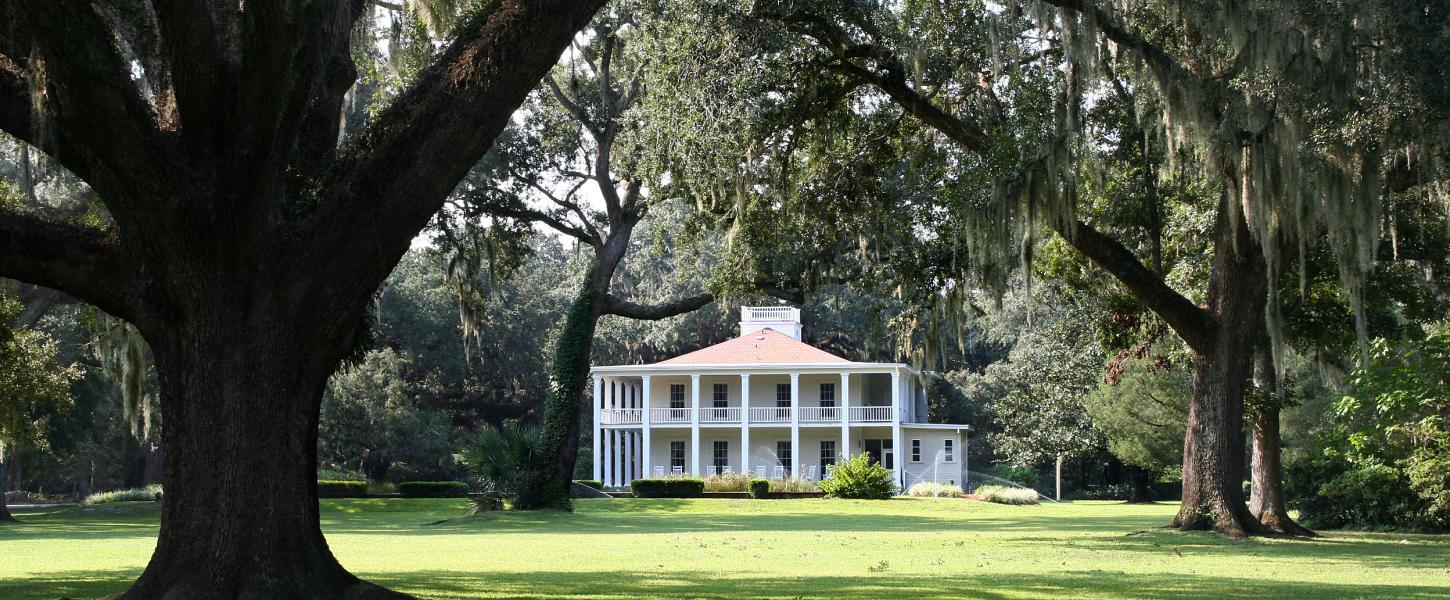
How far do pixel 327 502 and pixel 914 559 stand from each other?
2353 centimetres

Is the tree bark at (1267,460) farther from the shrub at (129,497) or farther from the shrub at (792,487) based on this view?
the shrub at (129,497)

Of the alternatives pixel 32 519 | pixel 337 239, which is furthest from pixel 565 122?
pixel 337 239

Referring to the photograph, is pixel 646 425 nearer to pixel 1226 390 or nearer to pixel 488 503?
pixel 488 503

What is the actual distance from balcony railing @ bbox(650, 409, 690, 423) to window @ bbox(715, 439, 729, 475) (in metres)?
2.08

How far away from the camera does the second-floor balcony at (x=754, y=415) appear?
4722cm

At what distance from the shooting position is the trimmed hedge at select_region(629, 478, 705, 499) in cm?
3934

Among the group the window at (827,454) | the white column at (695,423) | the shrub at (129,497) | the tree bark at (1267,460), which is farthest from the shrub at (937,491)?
the shrub at (129,497)

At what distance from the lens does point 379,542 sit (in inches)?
708

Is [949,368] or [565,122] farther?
[949,368]

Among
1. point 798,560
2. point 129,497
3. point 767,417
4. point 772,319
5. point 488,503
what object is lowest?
point 129,497

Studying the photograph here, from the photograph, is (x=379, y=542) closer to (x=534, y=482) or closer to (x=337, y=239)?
(x=534, y=482)

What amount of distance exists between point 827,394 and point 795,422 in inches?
130

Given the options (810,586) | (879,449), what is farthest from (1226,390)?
(879,449)

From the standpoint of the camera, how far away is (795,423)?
1836 inches
